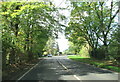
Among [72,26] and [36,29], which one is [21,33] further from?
[72,26]

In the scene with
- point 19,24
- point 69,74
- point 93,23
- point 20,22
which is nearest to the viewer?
point 69,74

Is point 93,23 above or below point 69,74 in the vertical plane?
above

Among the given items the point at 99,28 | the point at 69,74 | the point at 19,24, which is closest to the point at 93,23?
the point at 99,28

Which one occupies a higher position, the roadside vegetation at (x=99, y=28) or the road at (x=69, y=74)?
the roadside vegetation at (x=99, y=28)

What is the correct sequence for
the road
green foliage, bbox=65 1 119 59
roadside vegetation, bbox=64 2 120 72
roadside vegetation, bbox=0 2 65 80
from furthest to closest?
green foliage, bbox=65 1 119 59 < roadside vegetation, bbox=64 2 120 72 < roadside vegetation, bbox=0 2 65 80 < the road

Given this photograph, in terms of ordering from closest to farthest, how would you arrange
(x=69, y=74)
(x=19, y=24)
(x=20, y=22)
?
(x=69, y=74) < (x=20, y=22) < (x=19, y=24)

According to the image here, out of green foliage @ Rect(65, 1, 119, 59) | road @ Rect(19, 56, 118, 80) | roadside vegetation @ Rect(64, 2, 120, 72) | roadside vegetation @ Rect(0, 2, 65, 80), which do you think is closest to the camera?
road @ Rect(19, 56, 118, 80)

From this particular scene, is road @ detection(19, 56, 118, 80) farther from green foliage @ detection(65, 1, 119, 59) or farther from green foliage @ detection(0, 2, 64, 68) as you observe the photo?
green foliage @ detection(65, 1, 119, 59)

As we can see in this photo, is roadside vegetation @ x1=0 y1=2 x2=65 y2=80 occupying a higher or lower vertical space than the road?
higher

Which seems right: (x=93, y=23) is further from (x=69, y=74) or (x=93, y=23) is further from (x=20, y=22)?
(x=69, y=74)

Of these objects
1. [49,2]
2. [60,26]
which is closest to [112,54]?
[60,26]

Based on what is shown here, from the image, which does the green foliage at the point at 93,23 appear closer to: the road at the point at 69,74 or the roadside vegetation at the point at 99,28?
the roadside vegetation at the point at 99,28

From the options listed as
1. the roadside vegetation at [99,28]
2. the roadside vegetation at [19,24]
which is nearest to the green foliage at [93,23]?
the roadside vegetation at [99,28]

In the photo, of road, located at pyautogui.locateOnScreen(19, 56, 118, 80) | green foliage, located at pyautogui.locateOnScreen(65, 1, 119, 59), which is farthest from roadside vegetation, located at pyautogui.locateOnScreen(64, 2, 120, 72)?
road, located at pyautogui.locateOnScreen(19, 56, 118, 80)
